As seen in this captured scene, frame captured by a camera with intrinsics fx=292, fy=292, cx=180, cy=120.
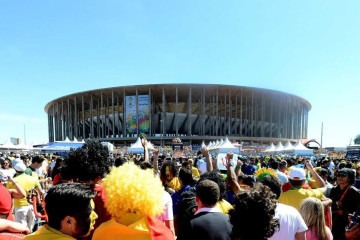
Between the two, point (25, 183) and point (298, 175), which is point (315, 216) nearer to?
point (298, 175)

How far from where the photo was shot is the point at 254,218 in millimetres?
2322

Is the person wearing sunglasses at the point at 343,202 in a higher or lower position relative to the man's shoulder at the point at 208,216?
lower

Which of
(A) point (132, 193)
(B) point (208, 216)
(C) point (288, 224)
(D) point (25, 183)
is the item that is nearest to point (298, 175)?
(C) point (288, 224)

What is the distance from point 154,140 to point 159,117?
22.7 feet

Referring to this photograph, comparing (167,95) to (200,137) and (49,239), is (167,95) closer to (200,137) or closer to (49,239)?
(200,137)

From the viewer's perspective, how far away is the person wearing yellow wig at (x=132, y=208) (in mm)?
2037

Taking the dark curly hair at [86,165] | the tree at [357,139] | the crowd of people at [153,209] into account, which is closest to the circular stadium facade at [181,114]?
the crowd of people at [153,209]

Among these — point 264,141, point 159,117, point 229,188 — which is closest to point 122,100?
point 159,117

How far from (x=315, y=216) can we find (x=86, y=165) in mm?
2622

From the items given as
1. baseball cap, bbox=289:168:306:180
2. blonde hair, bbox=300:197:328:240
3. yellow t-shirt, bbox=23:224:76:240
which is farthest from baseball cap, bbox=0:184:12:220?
baseball cap, bbox=289:168:306:180

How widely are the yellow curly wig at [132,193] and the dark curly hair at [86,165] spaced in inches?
31.9

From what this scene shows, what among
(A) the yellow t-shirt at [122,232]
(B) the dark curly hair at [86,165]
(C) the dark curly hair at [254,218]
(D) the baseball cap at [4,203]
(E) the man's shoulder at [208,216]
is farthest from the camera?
(D) the baseball cap at [4,203]

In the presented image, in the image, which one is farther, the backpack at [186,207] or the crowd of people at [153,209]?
the backpack at [186,207]

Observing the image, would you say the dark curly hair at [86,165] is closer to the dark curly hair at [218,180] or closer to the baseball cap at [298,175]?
the dark curly hair at [218,180]
